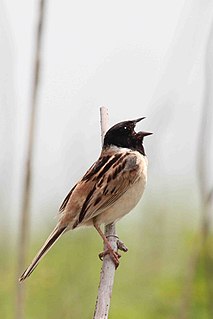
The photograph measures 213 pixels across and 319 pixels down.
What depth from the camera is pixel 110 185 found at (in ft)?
9.84

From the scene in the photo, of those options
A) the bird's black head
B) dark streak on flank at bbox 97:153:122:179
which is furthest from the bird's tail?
the bird's black head

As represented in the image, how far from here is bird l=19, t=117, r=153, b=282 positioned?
2857 millimetres

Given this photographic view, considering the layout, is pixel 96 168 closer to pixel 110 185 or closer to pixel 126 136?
pixel 110 185

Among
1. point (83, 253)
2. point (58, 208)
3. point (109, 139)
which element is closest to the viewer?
point (83, 253)

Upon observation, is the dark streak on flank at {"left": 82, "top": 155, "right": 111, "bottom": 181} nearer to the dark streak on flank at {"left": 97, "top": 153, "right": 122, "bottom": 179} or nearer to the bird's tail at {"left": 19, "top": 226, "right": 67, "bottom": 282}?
the dark streak on flank at {"left": 97, "top": 153, "right": 122, "bottom": 179}

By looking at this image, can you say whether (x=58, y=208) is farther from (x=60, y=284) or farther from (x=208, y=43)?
(x=208, y=43)

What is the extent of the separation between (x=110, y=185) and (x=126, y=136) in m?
0.25

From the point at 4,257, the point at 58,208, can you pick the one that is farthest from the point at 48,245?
the point at 58,208

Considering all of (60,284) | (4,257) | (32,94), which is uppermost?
(32,94)

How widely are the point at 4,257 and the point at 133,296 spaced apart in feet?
5.50

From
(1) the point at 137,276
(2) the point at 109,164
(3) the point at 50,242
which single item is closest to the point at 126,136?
(2) the point at 109,164

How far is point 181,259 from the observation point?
4.31 m

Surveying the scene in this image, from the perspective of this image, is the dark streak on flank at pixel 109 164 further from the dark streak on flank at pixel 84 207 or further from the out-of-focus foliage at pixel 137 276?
the out-of-focus foliage at pixel 137 276

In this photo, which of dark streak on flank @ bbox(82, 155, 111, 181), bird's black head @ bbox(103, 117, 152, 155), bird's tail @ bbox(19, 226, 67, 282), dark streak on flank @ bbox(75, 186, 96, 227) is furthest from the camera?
bird's black head @ bbox(103, 117, 152, 155)
